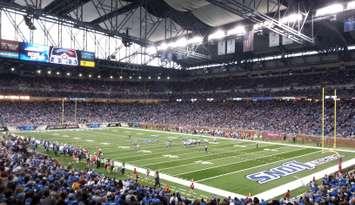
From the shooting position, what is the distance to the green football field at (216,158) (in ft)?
67.5

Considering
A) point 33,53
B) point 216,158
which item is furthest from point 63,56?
point 216,158

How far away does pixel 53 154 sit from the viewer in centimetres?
2858

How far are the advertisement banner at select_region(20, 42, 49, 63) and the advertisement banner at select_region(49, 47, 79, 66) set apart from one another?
2.99ft

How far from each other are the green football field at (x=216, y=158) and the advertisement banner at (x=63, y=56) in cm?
1559

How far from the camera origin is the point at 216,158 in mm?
27766

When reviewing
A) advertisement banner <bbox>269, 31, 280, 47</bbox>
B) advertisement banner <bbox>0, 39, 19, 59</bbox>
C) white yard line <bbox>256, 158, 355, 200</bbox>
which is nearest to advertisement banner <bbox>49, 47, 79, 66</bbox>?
advertisement banner <bbox>0, 39, 19, 59</bbox>

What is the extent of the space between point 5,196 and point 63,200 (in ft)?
4.43

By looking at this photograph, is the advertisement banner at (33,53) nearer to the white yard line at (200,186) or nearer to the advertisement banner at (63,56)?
the advertisement banner at (63,56)

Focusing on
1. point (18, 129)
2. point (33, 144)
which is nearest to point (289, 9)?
point (33, 144)

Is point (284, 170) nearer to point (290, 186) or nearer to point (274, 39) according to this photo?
point (290, 186)

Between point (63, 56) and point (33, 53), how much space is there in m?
3.95

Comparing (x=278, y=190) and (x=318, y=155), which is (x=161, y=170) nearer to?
(x=278, y=190)

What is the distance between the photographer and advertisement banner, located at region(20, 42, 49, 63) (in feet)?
153

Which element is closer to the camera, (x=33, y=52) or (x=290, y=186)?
(x=290, y=186)
